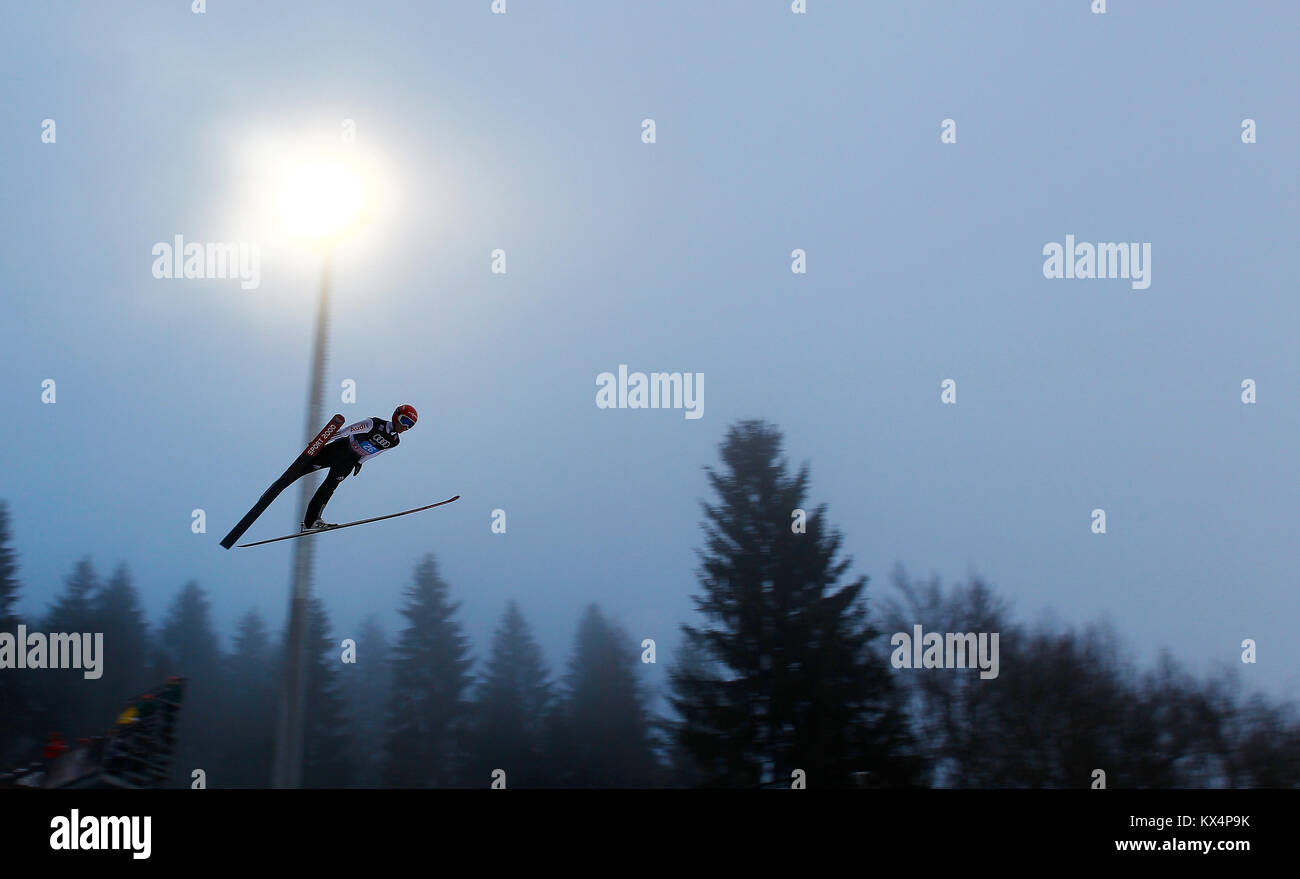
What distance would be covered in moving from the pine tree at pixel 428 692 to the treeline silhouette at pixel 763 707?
4cm

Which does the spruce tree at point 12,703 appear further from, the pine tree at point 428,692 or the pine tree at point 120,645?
the pine tree at point 428,692

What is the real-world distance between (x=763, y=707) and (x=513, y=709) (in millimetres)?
4808

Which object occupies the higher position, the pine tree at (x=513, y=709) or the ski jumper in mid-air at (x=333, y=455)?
the ski jumper in mid-air at (x=333, y=455)

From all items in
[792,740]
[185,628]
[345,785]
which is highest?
[185,628]

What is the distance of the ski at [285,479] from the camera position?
8375 millimetres

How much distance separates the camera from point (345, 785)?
1614 cm

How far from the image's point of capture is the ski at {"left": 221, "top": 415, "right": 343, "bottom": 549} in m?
8.38

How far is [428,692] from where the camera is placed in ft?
57.8

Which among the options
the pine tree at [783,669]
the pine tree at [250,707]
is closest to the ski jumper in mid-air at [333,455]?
the pine tree at [783,669]

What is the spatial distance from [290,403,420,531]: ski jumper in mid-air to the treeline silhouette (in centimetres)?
406

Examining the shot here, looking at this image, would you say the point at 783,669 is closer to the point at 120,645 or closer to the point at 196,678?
the point at 196,678
